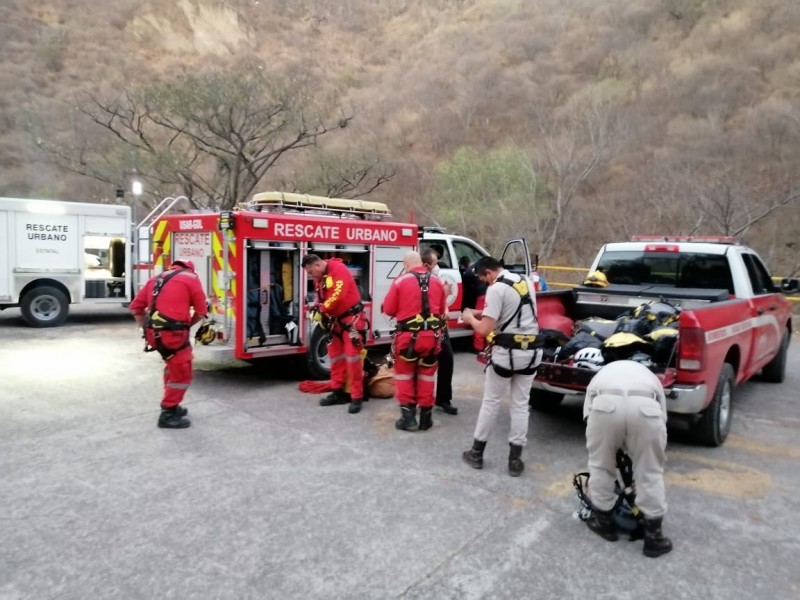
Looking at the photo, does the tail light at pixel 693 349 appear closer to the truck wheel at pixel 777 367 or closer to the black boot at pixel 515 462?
the black boot at pixel 515 462

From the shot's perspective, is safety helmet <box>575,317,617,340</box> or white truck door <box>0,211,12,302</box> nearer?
safety helmet <box>575,317,617,340</box>

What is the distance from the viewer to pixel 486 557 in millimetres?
3109

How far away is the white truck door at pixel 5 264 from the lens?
10547 millimetres

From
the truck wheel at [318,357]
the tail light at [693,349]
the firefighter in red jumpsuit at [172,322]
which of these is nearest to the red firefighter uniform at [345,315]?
the truck wheel at [318,357]

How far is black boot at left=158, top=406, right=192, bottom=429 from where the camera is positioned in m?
5.15

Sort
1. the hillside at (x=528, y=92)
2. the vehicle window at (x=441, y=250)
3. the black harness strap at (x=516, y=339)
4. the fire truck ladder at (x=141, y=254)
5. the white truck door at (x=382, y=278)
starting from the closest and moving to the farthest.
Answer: the black harness strap at (x=516, y=339) < the white truck door at (x=382, y=278) < the vehicle window at (x=441, y=250) < the fire truck ladder at (x=141, y=254) < the hillside at (x=528, y=92)

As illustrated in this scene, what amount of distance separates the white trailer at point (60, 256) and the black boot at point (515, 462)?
9.68 m

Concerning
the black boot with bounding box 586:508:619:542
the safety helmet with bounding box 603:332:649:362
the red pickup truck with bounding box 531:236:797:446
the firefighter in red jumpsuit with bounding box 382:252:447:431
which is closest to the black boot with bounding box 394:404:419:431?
the firefighter in red jumpsuit with bounding box 382:252:447:431

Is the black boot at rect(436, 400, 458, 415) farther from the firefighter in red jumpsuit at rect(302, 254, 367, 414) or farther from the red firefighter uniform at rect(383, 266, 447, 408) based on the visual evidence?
the firefighter in red jumpsuit at rect(302, 254, 367, 414)

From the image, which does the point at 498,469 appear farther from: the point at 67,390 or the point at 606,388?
the point at 67,390

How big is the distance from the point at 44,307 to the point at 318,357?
6.79 m

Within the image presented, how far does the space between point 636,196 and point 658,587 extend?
22764 mm

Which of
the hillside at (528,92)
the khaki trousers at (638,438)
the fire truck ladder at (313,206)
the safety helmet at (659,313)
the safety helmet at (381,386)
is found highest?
the hillside at (528,92)

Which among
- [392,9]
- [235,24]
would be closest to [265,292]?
[235,24]
